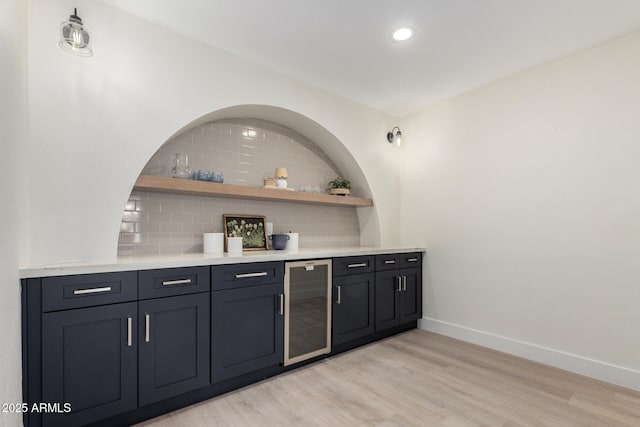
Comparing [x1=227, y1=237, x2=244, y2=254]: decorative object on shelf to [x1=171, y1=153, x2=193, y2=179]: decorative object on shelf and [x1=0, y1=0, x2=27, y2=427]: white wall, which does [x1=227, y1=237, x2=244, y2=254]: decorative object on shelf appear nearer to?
[x1=171, y1=153, x2=193, y2=179]: decorative object on shelf

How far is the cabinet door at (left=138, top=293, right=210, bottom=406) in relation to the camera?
192 cm

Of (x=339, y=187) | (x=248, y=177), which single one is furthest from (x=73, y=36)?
(x=339, y=187)

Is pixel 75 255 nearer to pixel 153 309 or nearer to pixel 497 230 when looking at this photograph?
pixel 153 309

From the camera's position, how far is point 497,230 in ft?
10.5

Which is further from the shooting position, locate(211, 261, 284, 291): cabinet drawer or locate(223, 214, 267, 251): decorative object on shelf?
locate(223, 214, 267, 251): decorative object on shelf

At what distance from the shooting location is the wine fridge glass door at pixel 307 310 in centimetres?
260

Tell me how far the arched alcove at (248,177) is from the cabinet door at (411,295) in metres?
0.61

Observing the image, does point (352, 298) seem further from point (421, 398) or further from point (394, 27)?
point (394, 27)

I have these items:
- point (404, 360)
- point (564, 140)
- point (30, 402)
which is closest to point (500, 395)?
point (404, 360)

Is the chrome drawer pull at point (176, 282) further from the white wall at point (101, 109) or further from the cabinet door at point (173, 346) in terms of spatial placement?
the white wall at point (101, 109)

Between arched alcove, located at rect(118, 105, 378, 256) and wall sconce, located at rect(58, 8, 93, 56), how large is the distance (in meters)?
0.79

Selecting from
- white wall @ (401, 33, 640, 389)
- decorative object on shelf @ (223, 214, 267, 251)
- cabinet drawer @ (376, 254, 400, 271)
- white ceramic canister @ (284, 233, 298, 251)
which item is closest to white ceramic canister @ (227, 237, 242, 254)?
decorative object on shelf @ (223, 214, 267, 251)

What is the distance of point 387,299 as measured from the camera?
339cm

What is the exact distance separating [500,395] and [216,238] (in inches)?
96.3
